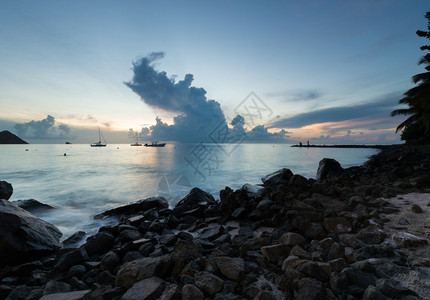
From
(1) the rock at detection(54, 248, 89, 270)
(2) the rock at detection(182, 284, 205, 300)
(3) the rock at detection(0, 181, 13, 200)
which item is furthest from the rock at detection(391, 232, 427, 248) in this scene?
(3) the rock at detection(0, 181, 13, 200)

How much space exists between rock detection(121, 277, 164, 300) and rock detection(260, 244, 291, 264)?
137 centimetres

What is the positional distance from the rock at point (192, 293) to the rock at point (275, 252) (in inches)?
41.1

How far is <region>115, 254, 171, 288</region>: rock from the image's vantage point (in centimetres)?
268

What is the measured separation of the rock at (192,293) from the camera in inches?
87.7

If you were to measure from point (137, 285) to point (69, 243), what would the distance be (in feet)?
12.8

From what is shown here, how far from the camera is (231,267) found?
2.65 metres

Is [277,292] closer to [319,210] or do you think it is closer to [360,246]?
[360,246]

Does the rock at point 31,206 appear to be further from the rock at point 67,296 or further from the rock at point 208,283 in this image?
the rock at point 208,283

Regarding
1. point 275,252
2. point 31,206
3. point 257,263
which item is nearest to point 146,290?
point 257,263

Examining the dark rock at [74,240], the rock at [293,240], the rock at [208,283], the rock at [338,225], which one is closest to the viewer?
the rock at [208,283]

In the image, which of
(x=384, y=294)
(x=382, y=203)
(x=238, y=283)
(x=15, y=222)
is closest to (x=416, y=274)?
(x=384, y=294)

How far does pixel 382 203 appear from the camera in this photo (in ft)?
15.1

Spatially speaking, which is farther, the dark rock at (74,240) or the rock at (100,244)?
the dark rock at (74,240)

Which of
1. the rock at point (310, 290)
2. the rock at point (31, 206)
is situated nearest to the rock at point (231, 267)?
the rock at point (310, 290)
